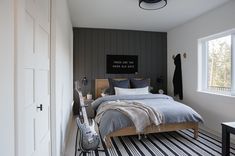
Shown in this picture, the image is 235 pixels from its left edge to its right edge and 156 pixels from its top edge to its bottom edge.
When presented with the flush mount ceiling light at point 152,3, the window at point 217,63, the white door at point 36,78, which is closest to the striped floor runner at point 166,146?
the window at point 217,63

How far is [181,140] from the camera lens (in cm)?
324

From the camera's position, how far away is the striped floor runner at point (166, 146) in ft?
8.92

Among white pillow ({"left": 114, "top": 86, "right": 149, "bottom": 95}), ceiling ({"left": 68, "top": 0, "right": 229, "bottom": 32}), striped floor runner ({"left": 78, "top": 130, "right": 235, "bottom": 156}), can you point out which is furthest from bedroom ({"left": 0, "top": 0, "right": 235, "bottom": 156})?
white pillow ({"left": 114, "top": 86, "right": 149, "bottom": 95})

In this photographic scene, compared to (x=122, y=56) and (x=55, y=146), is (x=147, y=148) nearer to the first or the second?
(x=55, y=146)

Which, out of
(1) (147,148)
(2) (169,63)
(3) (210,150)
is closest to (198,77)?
(2) (169,63)

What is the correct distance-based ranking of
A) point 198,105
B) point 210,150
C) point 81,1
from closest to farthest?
point 210,150 → point 81,1 → point 198,105

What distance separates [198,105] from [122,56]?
2393 mm

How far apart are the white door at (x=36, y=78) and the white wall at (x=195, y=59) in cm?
307

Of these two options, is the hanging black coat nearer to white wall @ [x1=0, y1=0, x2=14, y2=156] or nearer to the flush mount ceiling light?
the flush mount ceiling light

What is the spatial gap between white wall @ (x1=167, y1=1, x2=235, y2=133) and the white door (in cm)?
307

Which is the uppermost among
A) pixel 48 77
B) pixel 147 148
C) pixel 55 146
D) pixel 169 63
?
pixel 169 63

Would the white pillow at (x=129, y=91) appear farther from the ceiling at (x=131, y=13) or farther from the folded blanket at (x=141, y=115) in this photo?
the ceiling at (x=131, y=13)

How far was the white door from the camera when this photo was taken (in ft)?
3.64

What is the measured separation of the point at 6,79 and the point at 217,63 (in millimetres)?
3954
